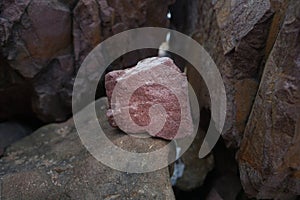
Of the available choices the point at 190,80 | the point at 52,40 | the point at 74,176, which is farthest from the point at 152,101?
the point at 52,40

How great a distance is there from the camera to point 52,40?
1.91m

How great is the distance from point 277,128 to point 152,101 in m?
0.53

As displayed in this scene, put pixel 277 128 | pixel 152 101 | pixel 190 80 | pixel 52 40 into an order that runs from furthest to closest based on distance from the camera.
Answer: pixel 190 80
pixel 52 40
pixel 152 101
pixel 277 128

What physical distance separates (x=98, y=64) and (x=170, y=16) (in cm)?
73

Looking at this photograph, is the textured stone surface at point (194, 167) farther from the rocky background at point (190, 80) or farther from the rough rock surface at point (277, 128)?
the rough rock surface at point (277, 128)

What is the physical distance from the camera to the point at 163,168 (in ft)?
4.49

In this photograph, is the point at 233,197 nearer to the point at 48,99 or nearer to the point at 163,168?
the point at 163,168

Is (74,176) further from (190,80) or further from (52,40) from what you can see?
(190,80)

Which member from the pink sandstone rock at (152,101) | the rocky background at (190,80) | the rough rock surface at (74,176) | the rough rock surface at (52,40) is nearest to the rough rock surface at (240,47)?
the rocky background at (190,80)

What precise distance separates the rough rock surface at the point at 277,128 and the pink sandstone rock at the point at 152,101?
12.1 inches

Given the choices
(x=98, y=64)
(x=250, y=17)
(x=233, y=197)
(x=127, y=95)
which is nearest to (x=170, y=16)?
(x=98, y=64)

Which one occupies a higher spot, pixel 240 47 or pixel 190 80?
pixel 240 47

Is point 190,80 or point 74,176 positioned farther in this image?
point 190,80

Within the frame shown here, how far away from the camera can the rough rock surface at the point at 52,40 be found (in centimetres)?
181
